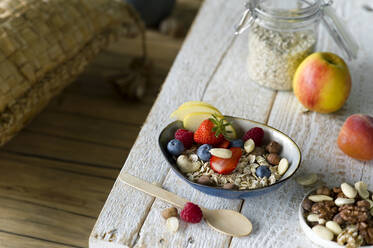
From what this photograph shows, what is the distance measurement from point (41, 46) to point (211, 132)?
2.30 feet

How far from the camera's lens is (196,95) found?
1.35 meters

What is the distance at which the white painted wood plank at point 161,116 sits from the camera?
3.28 ft

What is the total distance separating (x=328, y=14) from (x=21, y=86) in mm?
895

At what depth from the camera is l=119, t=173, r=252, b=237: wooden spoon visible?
38.6 inches

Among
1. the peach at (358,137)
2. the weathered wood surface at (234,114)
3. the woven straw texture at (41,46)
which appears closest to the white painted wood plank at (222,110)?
the weathered wood surface at (234,114)

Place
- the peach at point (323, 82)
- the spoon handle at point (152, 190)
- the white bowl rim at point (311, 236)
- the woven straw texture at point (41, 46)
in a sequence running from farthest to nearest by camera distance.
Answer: the woven straw texture at point (41, 46) → the peach at point (323, 82) → the spoon handle at point (152, 190) → the white bowl rim at point (311, 236)

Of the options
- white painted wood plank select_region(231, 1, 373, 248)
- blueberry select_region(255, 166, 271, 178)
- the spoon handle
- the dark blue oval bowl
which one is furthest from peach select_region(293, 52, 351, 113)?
the spoon handle

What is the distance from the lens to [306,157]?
117 cm

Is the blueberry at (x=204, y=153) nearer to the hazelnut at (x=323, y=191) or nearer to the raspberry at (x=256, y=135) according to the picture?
the raspberry at (x=256, y=135)

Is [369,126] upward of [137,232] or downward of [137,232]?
upward

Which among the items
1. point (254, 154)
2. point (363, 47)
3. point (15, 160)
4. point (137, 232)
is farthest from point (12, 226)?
point (363, 47)

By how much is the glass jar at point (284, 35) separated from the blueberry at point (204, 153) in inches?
15.2

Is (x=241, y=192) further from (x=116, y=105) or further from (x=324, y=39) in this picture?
(x=116, y=105)

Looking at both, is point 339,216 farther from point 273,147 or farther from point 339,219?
point 273,147
